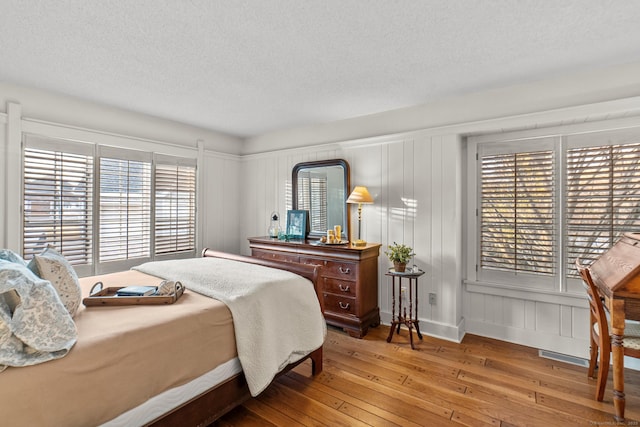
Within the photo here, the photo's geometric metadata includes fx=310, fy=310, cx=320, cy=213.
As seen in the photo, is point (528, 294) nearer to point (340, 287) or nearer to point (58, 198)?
point (340, 287)

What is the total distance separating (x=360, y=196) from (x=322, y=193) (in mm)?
764

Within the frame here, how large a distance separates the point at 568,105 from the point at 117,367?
3.71 meters

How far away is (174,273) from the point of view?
100 inches

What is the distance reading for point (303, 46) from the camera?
87.7 inches

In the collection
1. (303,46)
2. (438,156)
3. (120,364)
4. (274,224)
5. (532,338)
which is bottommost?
(532,338)

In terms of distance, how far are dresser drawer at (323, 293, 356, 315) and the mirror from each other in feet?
2.62

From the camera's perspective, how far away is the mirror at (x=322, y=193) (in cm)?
396

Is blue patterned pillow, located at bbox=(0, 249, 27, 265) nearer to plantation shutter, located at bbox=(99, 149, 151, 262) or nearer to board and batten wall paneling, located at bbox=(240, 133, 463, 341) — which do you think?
plantation shutter, located at bbox=(99, 149, 151, 262)

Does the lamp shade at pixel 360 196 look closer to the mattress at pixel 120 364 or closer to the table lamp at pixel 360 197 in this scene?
the table lamp at pixel 360 197

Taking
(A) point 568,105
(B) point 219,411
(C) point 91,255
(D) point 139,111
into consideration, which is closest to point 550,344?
(A) point 568,105

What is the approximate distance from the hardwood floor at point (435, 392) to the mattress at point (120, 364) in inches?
24.9

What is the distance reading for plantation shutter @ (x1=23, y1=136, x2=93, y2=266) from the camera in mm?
3062

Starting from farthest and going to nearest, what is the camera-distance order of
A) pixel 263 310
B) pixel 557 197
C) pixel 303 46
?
pixel 557 197
pixel 303 46
pixel 263 310

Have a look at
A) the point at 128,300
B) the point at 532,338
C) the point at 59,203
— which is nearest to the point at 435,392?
the point at 532,338
